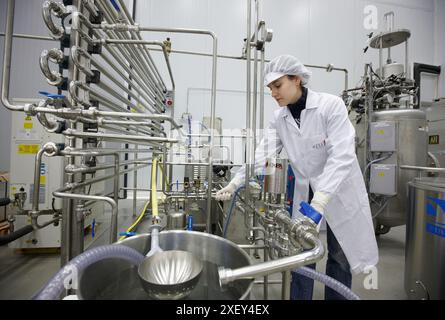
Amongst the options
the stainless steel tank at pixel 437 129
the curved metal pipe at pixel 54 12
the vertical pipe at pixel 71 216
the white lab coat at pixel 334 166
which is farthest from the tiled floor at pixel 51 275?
the stainless steel tank at pixel 437 129

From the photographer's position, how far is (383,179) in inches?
73.7

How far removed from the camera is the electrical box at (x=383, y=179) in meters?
1.84

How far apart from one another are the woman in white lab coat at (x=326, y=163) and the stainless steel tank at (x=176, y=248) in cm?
41

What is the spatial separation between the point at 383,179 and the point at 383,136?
0.39 meters

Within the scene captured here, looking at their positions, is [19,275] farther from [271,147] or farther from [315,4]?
[315,4]

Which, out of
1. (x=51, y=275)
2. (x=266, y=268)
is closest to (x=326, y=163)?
(x=266, y=268)

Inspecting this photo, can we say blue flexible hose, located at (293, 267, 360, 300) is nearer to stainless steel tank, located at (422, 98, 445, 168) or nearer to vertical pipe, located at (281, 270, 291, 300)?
vertical pipe, located at (281, 270, 291, 300)

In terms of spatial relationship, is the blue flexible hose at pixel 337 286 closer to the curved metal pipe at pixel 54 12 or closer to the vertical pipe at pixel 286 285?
the vertical pipe at pixel 286 285

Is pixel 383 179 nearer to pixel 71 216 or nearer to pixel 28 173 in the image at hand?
pixel 71 216

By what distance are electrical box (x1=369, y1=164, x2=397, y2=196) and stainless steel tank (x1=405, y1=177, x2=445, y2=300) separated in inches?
31.2

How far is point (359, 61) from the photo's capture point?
10.8ft

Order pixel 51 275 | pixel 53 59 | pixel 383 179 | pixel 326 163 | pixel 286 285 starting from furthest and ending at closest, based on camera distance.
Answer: pixel 383 179
pixel 51 275
pixel 326 163
pixel 53 59
pixel 286 285

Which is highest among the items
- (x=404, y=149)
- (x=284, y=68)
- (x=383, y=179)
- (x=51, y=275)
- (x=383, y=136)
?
(x=284, y=68)
